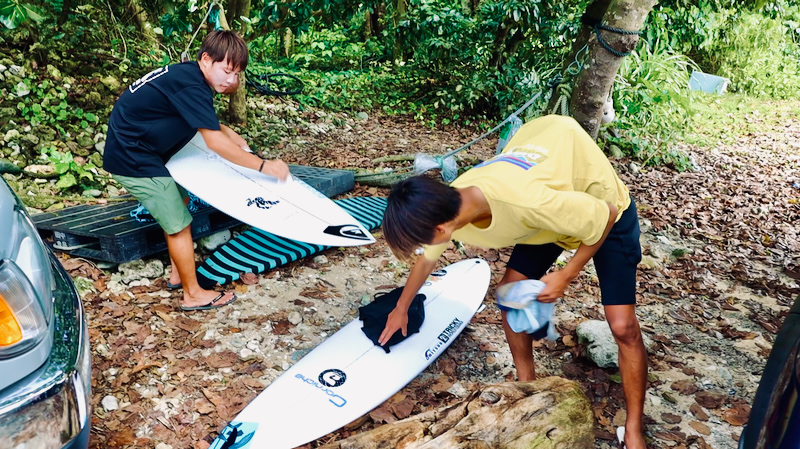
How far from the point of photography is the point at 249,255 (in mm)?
3646

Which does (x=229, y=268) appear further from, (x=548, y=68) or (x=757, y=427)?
(x=548, y=68)

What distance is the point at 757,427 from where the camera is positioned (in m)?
1.49

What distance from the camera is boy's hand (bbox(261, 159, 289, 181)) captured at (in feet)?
11.2

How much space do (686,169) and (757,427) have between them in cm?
560

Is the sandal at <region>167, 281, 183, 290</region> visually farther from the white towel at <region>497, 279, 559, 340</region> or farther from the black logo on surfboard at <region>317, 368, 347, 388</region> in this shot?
the white towel at <region>497, 279, 559, 340</region>

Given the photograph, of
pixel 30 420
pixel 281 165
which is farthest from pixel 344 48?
pixel 30 420

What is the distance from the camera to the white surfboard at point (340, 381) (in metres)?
2.30

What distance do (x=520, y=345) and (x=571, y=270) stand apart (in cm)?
57

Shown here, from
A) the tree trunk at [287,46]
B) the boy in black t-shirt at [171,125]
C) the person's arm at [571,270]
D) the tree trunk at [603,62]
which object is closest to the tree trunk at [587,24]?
the tree trunk at [603,62]

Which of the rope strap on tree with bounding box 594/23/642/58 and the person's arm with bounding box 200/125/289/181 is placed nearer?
the person's arm with bounding box 200/125/289/181

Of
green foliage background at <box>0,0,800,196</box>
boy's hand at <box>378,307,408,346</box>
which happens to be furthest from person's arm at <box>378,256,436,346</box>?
green foliage background at <box>0,0,800,196</box>

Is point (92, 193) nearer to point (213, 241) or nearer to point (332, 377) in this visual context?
point (213, 241)

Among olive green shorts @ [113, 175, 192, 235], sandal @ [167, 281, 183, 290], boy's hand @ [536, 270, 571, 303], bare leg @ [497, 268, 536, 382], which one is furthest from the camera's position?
sandal @ [167, 281, 183, 290]

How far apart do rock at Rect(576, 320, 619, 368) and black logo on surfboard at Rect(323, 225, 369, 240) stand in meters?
1.53
